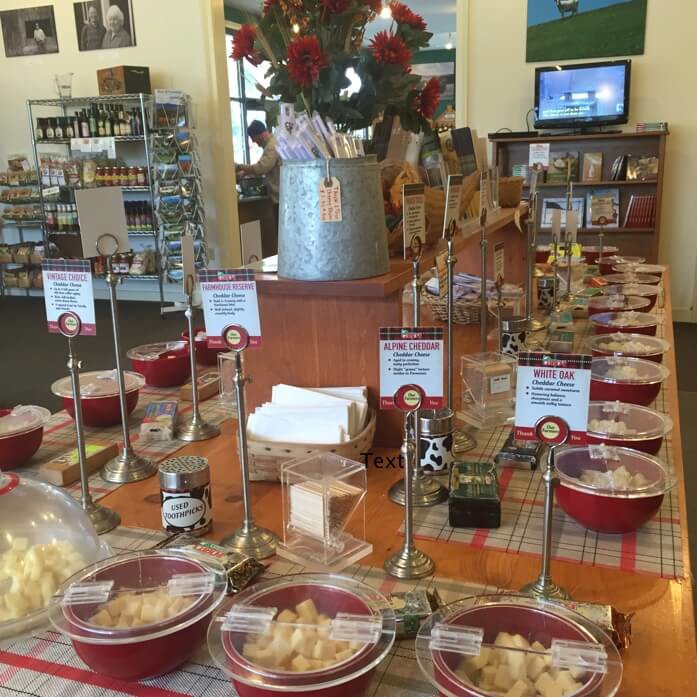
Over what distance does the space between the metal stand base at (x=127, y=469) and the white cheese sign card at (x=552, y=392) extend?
82 cm

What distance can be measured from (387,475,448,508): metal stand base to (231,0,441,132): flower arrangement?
2.58 ft

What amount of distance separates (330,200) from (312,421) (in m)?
0.44

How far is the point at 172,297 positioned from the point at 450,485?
18.9 ft

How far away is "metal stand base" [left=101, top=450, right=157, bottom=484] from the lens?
4.77 ft

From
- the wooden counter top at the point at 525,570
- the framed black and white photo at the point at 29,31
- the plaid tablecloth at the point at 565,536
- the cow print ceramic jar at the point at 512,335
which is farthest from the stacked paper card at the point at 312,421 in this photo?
the framed black and white photo at the point at 29,31

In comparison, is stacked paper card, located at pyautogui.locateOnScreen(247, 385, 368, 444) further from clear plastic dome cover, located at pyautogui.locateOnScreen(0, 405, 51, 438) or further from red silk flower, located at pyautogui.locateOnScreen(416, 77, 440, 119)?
red silk flower, located at pyautogui.locateOnScreen(416, 77, 440, 119)

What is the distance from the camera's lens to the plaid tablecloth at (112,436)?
1.48 m

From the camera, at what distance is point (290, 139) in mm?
1437

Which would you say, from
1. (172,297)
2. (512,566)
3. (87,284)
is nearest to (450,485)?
(512,566)

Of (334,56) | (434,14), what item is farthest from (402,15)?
(434,14)

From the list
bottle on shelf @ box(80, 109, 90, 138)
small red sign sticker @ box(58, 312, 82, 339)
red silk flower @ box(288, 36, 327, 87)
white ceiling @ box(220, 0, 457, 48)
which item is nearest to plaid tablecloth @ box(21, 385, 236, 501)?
small red sign sticker @ box(58, 312, 82, 339)

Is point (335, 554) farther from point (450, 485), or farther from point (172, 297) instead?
point (172, 297)

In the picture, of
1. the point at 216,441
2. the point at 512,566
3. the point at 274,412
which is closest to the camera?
the point at 512,566

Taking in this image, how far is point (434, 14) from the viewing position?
33.3 feet
